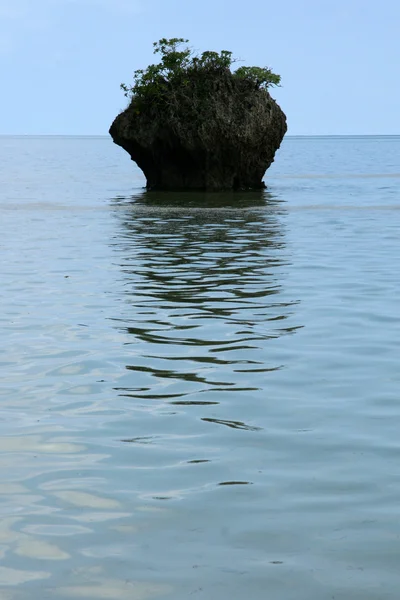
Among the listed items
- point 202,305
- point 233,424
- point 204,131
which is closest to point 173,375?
point 233,424

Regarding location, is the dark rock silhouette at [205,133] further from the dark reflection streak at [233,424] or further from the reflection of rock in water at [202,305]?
the dark reflection streak at [233,424]

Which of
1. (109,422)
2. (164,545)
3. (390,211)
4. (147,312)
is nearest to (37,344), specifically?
(147,312)

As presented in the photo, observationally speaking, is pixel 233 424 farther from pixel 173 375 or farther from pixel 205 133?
pixel 205 133

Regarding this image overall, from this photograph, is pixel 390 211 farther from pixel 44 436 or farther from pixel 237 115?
pixel 44 436

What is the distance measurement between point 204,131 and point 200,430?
29.5 meters

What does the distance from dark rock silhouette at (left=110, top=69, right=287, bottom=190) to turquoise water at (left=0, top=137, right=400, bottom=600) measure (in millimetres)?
19704

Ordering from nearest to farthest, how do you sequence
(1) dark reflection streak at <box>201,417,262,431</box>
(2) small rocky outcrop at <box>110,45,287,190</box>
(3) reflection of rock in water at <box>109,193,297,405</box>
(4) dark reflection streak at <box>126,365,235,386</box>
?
(1) dark reflection streak at <box>201,417,262,431</box>, (4) dark reflection streak at <box>126,365,235,386</box>, (3) reflection of rock in water at <box>109,193,297,405</box>, (2) small rocky outcrop at <box>110,45,287,190</box>

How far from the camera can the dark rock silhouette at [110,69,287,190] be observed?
36.0 metres

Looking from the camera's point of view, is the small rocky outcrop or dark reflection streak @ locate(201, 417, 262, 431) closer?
dark reflection streak @ locate(201, 417, 262, 431)

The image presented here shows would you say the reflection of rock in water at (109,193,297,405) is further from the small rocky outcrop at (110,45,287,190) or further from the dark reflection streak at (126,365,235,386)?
the small rocky outcrop at (110,45,287,190)

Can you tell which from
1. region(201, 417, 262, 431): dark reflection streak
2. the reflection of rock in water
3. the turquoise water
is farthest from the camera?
the reflection of rock in water

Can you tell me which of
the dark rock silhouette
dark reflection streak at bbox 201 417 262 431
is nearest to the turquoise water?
dark reflection streak at bbox 201 417 262 431

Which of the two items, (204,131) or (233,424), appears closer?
(233,424)

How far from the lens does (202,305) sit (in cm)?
1225
